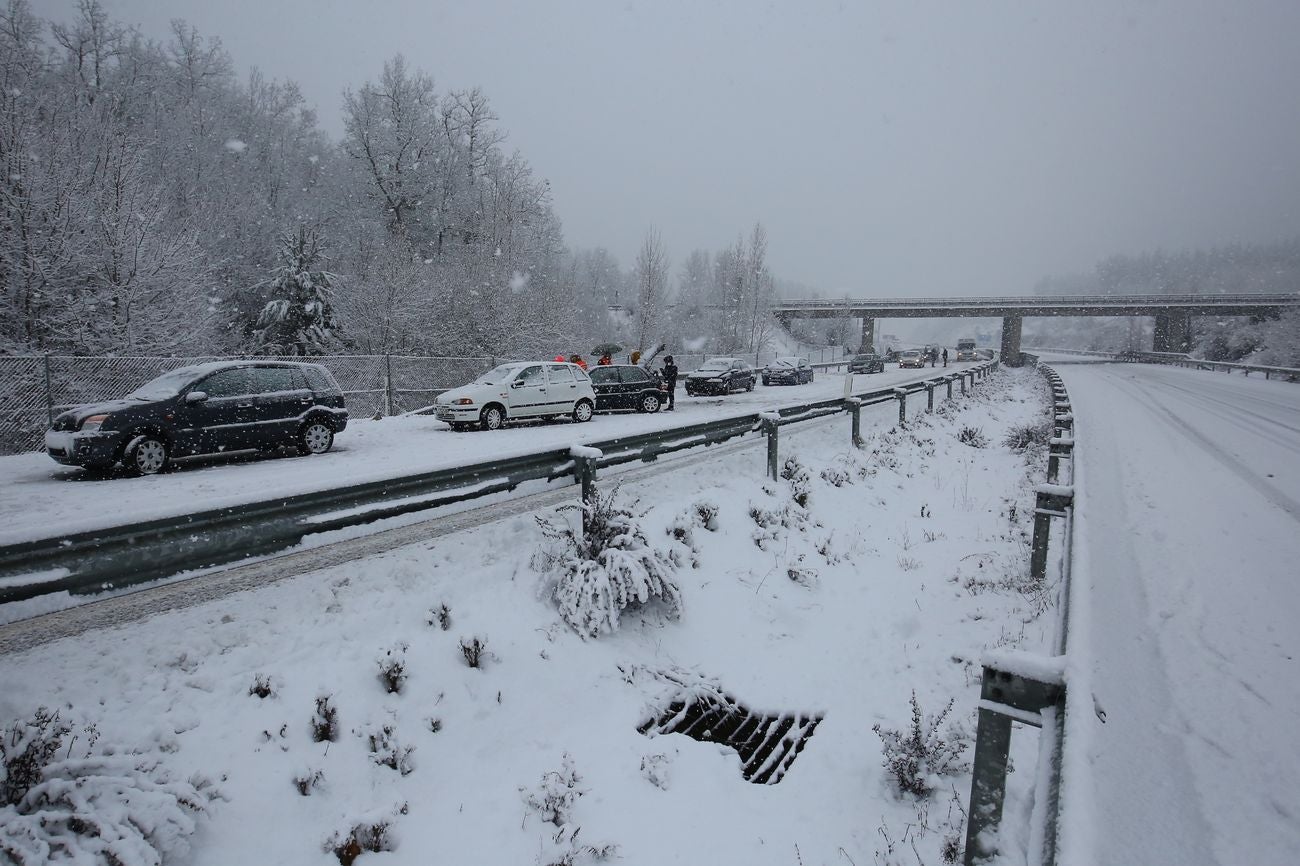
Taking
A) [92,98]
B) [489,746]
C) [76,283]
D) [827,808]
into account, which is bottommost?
[827,808]

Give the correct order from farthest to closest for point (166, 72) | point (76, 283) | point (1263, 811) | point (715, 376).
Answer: point (166, 72)
point (715, 376)
point (76, 283)
point (1263, 811)

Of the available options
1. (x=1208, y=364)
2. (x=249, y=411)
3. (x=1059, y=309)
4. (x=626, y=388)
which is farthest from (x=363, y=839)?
(x=1059, y=309)

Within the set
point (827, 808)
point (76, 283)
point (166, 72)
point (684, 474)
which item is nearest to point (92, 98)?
point (166, 72)

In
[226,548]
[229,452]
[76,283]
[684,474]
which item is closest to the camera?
[226,548]

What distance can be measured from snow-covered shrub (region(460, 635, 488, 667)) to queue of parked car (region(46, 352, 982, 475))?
8.05 meters

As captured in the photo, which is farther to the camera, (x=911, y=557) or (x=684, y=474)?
(x=684, y=474)

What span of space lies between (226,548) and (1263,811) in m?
5.90

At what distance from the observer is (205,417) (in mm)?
10094

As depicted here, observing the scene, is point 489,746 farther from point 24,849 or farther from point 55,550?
point 55,550

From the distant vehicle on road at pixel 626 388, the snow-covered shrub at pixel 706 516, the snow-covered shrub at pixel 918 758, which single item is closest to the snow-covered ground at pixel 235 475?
the snow-covered shrub at pixel 706 516

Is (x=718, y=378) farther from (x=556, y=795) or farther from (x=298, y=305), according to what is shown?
(x=556, y=795)

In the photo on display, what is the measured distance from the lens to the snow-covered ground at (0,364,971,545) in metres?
4.36

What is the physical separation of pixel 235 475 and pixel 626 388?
1186 centimetres

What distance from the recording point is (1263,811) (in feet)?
9.82
